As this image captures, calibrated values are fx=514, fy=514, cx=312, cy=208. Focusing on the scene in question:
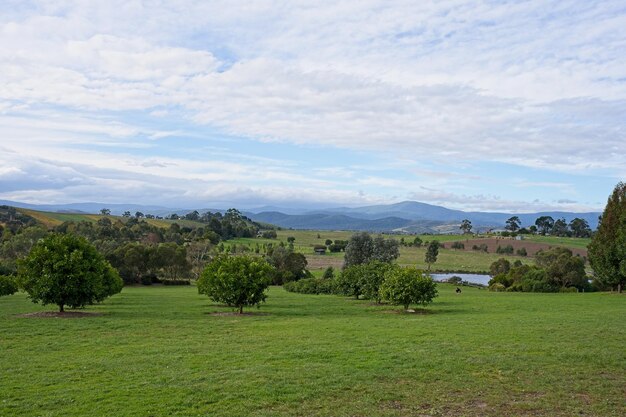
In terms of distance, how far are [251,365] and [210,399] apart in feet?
12.5

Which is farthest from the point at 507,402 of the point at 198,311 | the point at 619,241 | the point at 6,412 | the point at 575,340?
the point at 619,241

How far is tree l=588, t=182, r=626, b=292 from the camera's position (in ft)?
166

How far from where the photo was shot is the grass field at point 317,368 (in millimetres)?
12070

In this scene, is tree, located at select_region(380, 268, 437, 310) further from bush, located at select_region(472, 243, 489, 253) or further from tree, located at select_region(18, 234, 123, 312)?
bush, located at select_region(472, 243, 489, 253)

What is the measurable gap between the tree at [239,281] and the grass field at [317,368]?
19.0 ft

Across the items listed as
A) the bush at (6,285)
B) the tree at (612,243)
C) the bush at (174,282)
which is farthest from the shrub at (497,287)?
the bush at (6,285)

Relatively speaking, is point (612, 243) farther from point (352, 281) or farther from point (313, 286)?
point (313, 286)

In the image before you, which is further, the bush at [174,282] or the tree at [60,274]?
the bush at [174,282]

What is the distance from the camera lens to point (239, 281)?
109 feet

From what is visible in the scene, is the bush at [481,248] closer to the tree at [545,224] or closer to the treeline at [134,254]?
the tree at [545,224]

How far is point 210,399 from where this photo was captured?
12492 millimetres

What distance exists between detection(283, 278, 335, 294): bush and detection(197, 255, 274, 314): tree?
2363 centimetres

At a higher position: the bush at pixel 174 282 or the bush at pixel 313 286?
the bush at pixel 313 286

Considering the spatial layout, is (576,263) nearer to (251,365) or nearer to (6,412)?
(251,365)
